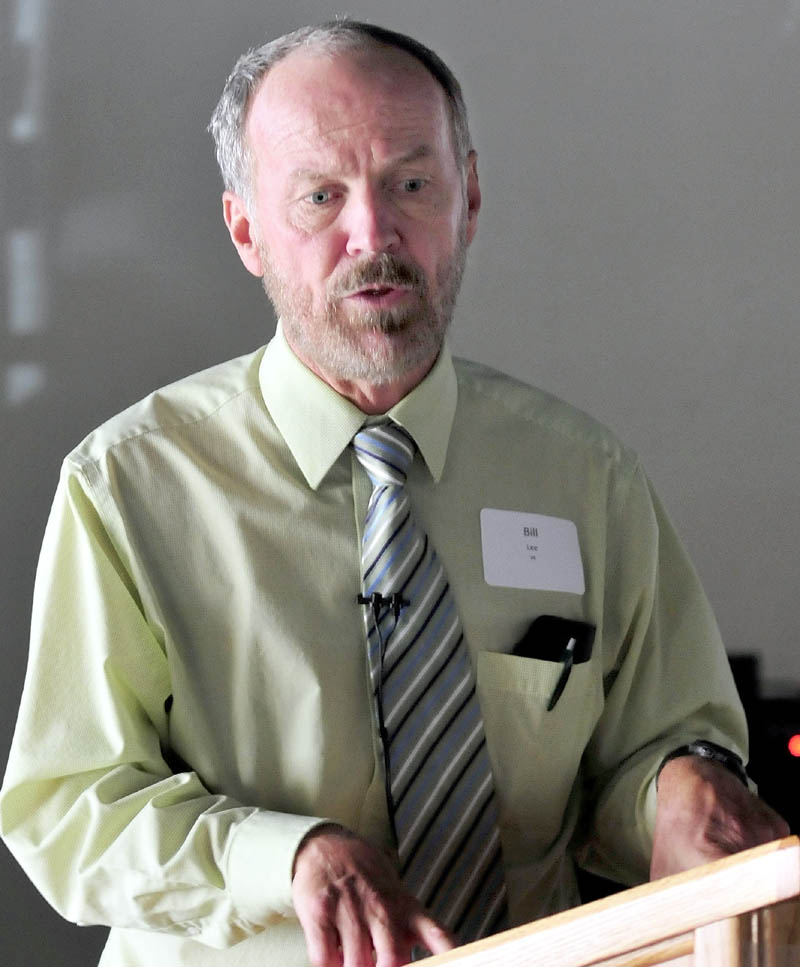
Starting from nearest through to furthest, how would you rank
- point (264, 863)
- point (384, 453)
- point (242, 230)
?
point (264, 863), point (384, 453), point (242, 230)

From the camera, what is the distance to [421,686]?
1633mm

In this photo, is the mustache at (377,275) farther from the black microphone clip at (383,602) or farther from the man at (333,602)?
the black microphone clip at (383,602)

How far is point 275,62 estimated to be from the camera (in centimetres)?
175

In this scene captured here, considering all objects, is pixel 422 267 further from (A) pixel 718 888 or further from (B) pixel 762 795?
(B) pixel 762 795

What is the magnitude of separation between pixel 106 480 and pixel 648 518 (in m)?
0.73

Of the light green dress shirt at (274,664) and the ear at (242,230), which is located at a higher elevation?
the ear at (242,230)

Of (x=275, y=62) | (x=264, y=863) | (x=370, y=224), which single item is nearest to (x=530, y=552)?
(x=370, y=224)

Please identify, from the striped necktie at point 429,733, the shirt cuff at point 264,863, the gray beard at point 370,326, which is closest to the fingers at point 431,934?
the shirt cuff at point 264,863

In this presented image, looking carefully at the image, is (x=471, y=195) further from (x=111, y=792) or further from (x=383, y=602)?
(x=111, y=792)

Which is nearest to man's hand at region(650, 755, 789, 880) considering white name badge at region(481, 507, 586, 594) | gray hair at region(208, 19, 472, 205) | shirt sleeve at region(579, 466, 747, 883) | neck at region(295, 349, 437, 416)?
shirt sleeve at region(579, 466, 747, 883)

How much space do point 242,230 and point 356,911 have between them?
95 centimetres

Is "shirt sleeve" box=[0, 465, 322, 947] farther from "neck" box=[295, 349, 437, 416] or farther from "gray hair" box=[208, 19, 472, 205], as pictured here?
"gray hair" box=[208, 19, 472, 205]

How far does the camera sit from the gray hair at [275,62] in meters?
1.74

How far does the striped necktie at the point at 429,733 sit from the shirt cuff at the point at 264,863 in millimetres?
218
